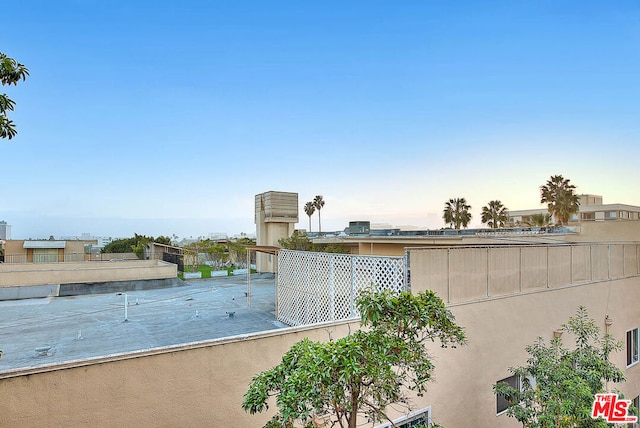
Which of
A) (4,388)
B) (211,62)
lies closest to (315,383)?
(4,388)

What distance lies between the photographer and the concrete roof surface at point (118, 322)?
7.71 m

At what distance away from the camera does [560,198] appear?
79.1ft

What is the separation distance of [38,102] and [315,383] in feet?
49.9

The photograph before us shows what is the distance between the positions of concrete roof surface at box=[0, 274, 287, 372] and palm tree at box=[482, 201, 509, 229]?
25.4 m

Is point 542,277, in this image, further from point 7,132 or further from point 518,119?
point 7,132

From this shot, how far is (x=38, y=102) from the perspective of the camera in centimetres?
1245

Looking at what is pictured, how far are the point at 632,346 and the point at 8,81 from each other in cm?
1441

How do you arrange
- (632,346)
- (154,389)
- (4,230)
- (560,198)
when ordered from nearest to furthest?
(154,389)
(632,346)
(560,198)
(4,230)

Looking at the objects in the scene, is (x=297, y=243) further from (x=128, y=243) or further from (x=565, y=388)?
(x=128, y=243)

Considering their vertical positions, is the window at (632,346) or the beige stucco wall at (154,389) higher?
the beige stucco wall at (154,389)

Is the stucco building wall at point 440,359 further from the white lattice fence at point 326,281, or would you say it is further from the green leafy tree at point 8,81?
the green leafy tree at point 8,81

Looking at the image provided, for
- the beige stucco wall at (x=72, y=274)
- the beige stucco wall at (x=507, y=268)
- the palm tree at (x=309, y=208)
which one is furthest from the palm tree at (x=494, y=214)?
the beige stucco wall at (x=72, y=274)

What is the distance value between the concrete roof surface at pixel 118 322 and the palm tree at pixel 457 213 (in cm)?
2444

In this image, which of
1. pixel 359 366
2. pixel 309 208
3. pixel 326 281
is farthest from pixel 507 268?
pixel 309 208
